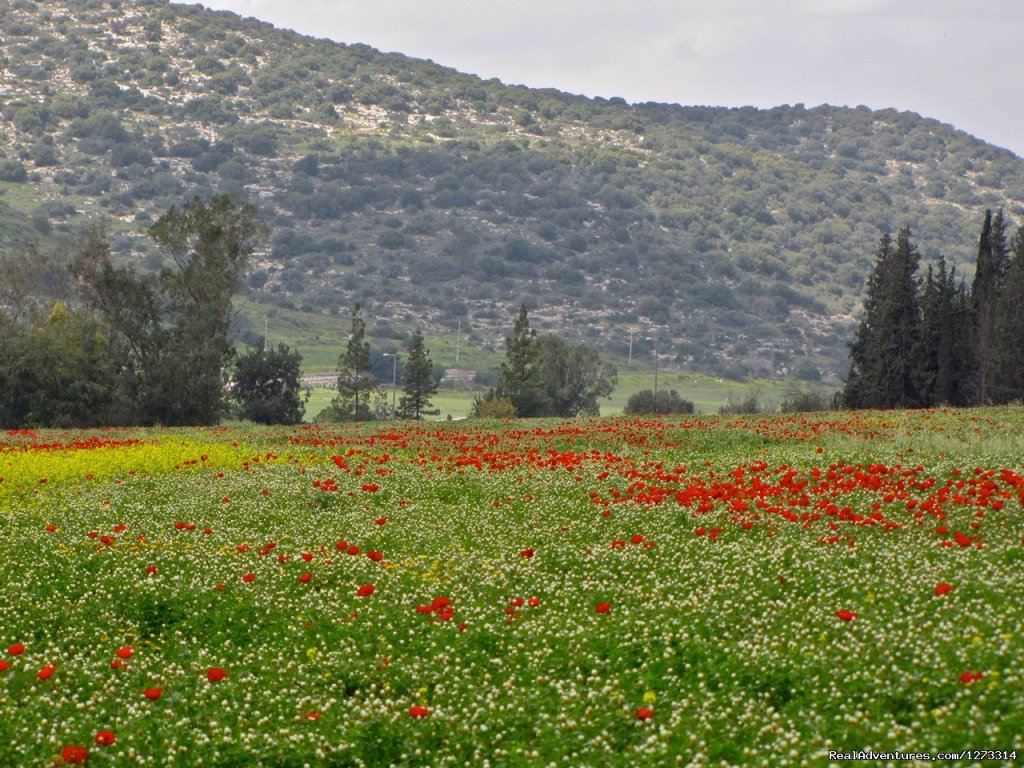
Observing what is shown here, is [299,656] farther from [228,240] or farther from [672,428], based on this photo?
[228,240]

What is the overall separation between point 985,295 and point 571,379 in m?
45.4

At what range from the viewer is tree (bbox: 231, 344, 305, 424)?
77.4m

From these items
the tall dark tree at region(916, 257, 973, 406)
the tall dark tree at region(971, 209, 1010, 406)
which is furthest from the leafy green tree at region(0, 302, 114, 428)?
the tall dark tree at region(971, 209, 1010, 406)

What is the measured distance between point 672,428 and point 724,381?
131739 millimetres

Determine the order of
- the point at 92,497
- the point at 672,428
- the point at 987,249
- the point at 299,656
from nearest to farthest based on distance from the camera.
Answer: the point at 299,656 < the point at 92,497 < the point at 672,428 < the point at 987,249

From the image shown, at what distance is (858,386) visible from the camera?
66938 millimetres

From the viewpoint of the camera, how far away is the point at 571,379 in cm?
10806

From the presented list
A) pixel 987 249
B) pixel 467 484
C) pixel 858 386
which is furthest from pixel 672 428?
pixel 987 249

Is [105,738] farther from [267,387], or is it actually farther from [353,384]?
[353,384]

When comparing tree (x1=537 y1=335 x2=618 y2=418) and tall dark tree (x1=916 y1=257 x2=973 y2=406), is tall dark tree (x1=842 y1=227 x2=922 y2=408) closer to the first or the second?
tall dark tree (x1=916 y1=257 x2=973 y2=406)

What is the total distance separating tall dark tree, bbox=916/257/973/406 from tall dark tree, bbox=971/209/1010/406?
28.6 inches

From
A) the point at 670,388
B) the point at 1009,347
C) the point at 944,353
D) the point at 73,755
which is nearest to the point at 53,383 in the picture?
the point at 944,353

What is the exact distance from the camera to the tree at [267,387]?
77.4 metres

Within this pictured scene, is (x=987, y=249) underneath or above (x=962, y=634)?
above
